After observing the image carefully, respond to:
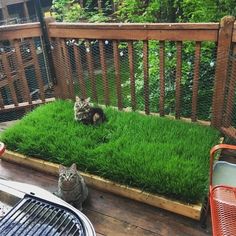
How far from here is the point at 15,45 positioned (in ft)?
10.1

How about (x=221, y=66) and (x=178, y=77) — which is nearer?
(x=221, y=66)

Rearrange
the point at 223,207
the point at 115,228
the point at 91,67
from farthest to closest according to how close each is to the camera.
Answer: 1. the point at 91,67
2. the point at 115,228
3. the point at 223,207

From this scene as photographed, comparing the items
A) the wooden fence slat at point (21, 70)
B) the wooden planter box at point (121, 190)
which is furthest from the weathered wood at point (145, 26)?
the wooden planter box at point (121, 190)

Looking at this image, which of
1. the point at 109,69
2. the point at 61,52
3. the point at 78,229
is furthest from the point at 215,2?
the point at 78,229

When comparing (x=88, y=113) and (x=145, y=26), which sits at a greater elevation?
(x=145, y=26)

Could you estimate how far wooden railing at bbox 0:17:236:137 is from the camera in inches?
95.7

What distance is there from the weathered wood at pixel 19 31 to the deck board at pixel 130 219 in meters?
1.57

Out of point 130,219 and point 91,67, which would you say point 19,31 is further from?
point 130,219

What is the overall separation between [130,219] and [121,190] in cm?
24

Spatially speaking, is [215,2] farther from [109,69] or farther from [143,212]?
[143,212]

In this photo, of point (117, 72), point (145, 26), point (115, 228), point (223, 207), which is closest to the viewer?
point (223, 207)

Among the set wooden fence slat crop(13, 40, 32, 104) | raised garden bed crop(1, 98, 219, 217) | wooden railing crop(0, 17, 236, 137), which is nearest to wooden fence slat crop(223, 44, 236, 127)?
wooden railing crop(0, 17, 236, 137)

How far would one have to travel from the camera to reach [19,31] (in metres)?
3.04

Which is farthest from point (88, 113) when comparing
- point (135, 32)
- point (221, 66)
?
point (221, 66)
